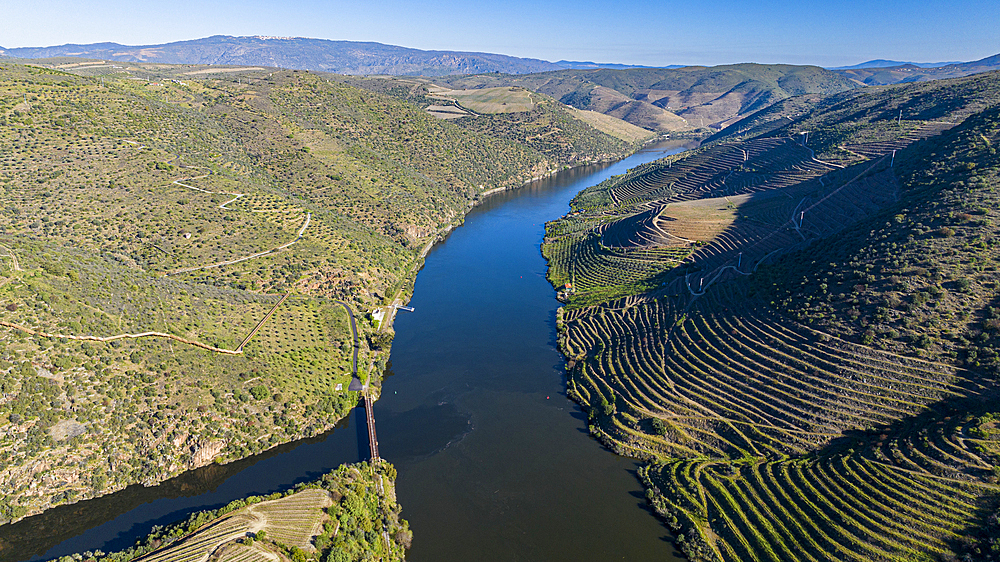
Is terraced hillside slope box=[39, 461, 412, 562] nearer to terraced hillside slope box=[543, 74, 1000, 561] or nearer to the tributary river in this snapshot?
the tributary river

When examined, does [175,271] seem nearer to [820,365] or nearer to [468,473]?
[468,473]

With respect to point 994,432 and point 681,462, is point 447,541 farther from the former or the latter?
point 994,432

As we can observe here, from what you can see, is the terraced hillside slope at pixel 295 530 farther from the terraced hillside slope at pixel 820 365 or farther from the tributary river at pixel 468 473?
the terraced hillside slope at pixel 820 365

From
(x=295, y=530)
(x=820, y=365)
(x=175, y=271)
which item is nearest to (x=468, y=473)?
(x=295, y=530)

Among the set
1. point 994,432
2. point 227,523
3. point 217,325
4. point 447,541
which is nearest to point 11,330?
point 217,325

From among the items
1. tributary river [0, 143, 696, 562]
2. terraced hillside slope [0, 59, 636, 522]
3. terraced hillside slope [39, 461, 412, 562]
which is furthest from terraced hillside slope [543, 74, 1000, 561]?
terraced hillside slope [0, 59, 636, 522]

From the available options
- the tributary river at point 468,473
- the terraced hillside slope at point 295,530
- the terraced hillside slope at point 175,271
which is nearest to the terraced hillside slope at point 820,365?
the tributary river at point 468,473
